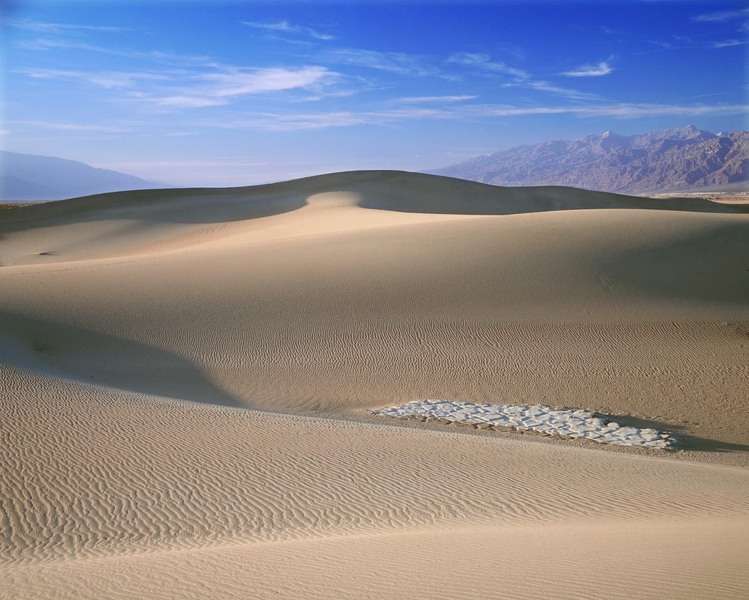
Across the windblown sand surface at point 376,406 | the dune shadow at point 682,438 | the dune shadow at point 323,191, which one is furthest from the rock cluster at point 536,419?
the dune shadow at point 323,191

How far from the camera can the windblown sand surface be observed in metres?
5.47

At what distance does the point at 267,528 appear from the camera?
7250 mm

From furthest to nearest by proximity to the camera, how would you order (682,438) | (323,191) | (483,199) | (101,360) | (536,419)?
(483,199), (323,191), (101,360), (536,419), (682,438)

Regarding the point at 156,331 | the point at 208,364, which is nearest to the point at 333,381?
the point at 208,364

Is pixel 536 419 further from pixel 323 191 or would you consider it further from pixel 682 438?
pixel 323 191

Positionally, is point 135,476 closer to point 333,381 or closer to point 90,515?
point 90,515

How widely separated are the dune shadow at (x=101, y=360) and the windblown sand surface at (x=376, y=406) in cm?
7

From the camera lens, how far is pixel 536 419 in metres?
13.0

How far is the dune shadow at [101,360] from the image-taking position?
13.7 m

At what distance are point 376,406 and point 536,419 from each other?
9.42 ft

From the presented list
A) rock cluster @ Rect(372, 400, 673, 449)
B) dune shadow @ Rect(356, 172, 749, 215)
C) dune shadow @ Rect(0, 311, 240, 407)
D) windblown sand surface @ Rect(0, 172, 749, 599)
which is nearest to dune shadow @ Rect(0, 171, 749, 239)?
dune shadow @ Rect(356, 172, 749, 215)

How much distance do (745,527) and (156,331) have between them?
1305 cm

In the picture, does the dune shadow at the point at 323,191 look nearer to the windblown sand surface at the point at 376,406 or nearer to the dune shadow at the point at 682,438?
the windblown sand surface at the point at 376,406

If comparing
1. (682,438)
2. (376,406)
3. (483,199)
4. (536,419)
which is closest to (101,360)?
(376,406)
